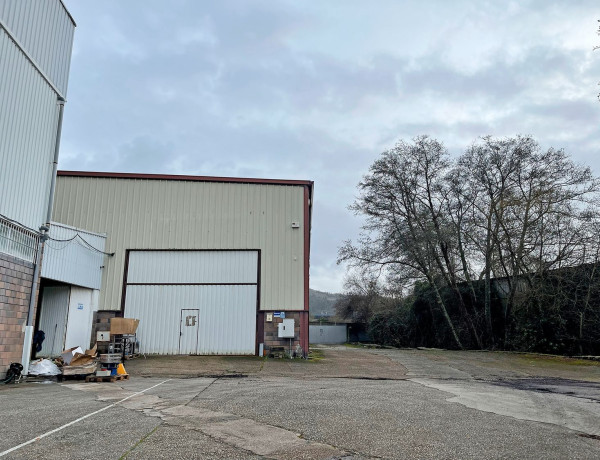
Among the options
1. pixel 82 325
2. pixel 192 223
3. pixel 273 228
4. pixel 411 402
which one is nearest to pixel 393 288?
pixel 273 228

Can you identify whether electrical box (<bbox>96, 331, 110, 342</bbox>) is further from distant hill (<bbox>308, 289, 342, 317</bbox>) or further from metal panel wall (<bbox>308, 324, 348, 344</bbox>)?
distant hill (<bbox>308, 289, 342, 317</bbox>)

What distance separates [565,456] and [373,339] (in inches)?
1349

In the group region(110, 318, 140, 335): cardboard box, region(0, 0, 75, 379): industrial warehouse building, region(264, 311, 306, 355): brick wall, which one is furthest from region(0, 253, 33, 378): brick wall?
region(264, 311, 306, 355): brick wall

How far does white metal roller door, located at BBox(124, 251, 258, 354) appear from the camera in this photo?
1969 cm

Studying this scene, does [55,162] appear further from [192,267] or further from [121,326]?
[192,267]

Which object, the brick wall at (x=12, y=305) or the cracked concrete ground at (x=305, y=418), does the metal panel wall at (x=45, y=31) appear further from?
the cracked concrete ground at (x=305, y=418)

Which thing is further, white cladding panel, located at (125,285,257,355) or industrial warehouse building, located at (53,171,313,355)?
industrial warehouse building, located at (53,171,313,355)

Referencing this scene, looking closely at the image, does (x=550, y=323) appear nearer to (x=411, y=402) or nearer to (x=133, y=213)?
(x=411, y=402)

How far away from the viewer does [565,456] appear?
5.19 m

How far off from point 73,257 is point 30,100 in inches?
241

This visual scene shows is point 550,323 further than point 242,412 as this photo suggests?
Yes

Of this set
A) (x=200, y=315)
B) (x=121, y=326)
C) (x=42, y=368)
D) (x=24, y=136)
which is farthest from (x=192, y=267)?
(x=24, y=136)

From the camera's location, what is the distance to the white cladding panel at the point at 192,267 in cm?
2028

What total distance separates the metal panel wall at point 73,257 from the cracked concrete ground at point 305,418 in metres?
5.60
